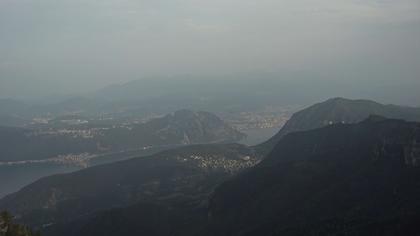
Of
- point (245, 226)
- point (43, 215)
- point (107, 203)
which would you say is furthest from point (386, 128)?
point (43, 215)

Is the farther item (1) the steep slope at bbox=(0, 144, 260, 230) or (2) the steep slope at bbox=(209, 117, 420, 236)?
(1) the steep slope at bbox=(0, 144, 260, 230)

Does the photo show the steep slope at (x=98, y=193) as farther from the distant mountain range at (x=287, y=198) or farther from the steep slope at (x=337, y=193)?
the steep slope at (x=337, y=193)

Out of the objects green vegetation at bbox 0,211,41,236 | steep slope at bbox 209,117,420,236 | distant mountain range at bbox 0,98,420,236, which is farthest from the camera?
distant mountain range at bbox 0,98,420,236

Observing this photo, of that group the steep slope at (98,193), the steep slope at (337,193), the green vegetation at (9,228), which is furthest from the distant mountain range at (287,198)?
the green vegetation at (9,228)

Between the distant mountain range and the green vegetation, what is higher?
the green vegetation

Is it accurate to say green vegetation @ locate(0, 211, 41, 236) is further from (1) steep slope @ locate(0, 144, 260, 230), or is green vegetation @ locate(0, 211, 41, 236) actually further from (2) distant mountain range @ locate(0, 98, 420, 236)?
(1) steep slope @ locate(0, 144, 260, 230)

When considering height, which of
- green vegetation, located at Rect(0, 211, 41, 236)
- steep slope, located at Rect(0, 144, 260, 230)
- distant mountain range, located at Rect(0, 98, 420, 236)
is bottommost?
steep slope, located at Rect(0, 144, 260, 230)

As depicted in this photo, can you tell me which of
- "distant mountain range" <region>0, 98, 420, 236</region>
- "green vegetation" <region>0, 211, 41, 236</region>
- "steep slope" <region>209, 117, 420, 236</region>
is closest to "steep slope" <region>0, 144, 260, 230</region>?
"distant mountain range" <region>0, 98, 420, 236</region>

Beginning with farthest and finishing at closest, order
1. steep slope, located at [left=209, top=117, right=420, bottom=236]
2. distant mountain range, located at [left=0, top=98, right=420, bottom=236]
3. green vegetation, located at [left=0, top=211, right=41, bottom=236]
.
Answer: distant mountain range, located at [left=0, top=98, right=420, bottom=236] < steep slope, located at [left=209, top=117, right=420, bottom=236] < green vegetation, located at [left=0, top=211, right=41, bottom=236]
